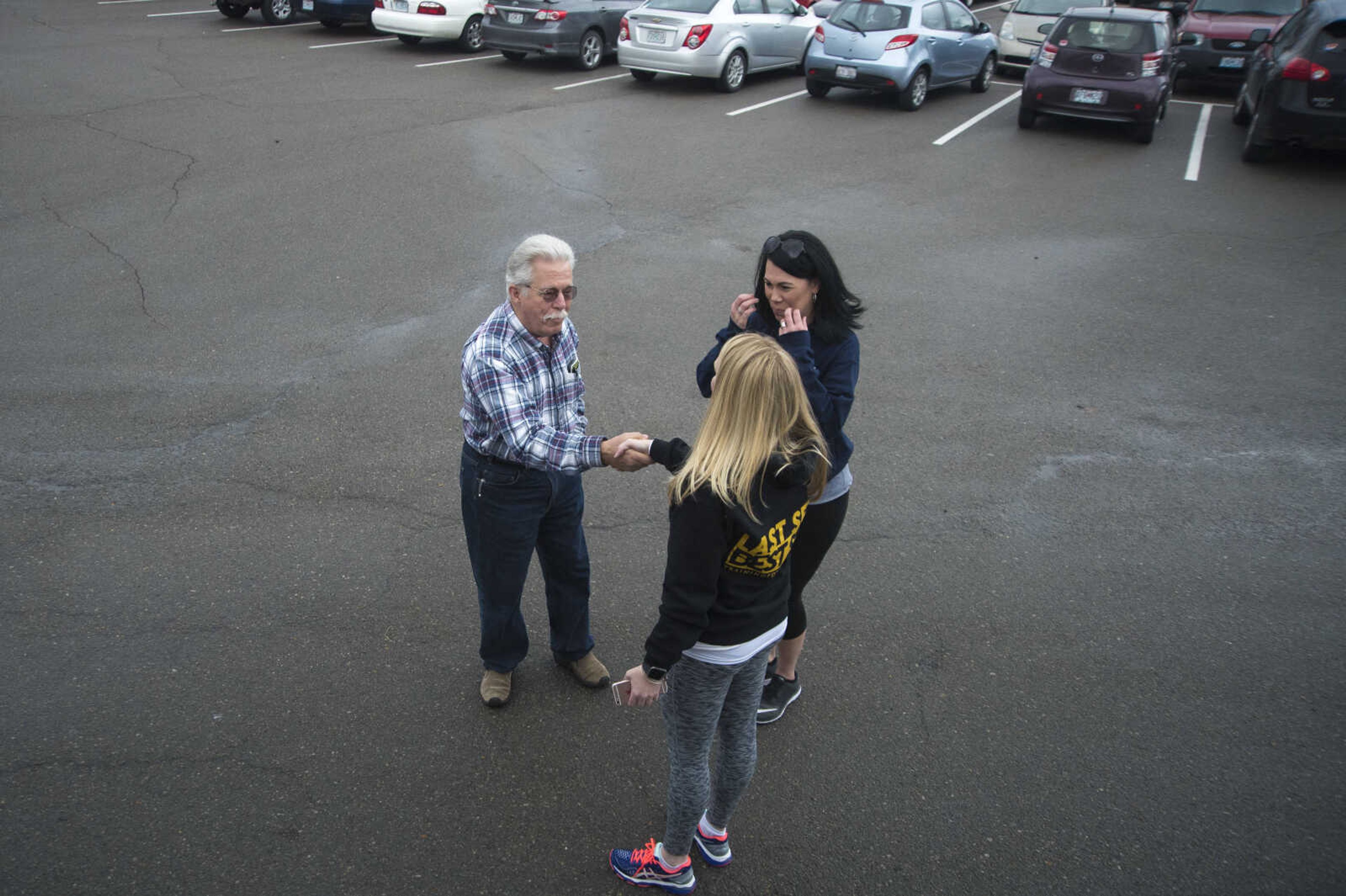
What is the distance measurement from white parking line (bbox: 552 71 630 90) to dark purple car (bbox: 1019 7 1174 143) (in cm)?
665

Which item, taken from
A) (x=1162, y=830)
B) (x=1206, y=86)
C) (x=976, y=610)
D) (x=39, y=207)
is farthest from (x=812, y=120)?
(x=1162, y=830)

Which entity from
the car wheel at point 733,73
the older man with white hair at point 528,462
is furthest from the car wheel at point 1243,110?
the older man with white hair at point 528,462

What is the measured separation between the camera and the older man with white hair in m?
3.15

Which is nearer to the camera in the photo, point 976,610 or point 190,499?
point 976,610

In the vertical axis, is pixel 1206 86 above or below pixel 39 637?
above

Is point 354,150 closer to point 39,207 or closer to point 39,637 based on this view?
point 39,207

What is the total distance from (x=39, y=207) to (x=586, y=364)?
236 inches

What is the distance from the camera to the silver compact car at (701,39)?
1454 centimetres

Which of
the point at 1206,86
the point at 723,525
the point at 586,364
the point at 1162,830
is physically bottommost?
the point at 1162,830

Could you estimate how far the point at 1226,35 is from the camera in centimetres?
1530

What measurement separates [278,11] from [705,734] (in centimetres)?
2060

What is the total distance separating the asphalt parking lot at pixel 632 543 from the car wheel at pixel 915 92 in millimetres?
4469

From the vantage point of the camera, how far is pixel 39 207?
28.8 feet

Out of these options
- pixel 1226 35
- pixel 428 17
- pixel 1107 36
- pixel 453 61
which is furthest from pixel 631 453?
pixel 1226 35
